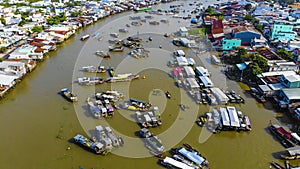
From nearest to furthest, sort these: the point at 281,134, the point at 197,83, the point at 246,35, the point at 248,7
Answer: the point at 281,134
the point at 197,83
the point at 246,35
the point at 248,7

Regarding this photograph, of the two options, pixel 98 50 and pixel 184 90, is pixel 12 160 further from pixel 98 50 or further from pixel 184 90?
pixel 98 50

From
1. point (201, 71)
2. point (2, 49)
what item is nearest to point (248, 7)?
point (201, 71)

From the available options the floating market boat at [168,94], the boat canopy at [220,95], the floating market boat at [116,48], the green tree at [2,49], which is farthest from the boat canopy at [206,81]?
the green tree at [2,49]

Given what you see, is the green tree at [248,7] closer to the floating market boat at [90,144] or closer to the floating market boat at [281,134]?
the floating market boat at [281,134]

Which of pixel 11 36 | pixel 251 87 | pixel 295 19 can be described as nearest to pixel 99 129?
pixel 251 87

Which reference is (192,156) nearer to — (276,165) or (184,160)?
(184,160)
